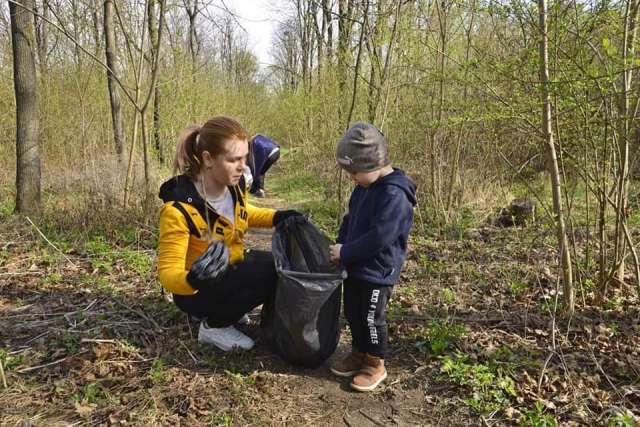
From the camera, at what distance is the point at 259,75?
24.2 metres

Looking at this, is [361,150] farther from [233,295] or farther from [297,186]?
[297,186]

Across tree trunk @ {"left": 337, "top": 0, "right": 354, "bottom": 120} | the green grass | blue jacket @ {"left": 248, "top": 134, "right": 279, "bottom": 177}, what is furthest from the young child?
the green grass

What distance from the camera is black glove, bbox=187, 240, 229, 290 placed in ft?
6.98

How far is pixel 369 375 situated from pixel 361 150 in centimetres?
129

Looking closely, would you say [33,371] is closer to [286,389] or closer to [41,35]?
[286,389]

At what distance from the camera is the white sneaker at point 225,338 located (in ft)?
9.07

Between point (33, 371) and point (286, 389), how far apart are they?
1.47 metres

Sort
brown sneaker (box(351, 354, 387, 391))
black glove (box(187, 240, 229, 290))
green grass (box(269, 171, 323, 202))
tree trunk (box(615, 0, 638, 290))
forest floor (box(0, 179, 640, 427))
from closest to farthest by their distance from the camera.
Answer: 1. black glove (box(187, 240, 229, 290))
2. forest floor (box(0, 179, 640, 427))
3. brown sneaker (box(351, 354, 387, 391))
4. tree trunk (box(615, 0, 638, 290))
5. green grass (box(269, 171, 323, 202))

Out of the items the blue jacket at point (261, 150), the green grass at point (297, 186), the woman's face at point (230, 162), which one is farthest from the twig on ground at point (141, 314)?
the green grass at point (297, 186)

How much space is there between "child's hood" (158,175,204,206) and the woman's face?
0.15m

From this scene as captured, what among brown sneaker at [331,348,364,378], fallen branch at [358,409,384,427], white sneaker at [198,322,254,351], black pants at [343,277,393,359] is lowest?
fallen branch at [358,409,384,427]

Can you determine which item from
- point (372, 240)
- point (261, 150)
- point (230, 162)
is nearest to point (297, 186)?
point (261, 150)

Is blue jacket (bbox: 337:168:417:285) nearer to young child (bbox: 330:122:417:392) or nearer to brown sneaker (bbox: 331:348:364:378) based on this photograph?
young child (bbox: 330:122:417:392)

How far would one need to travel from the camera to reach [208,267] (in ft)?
6.99
